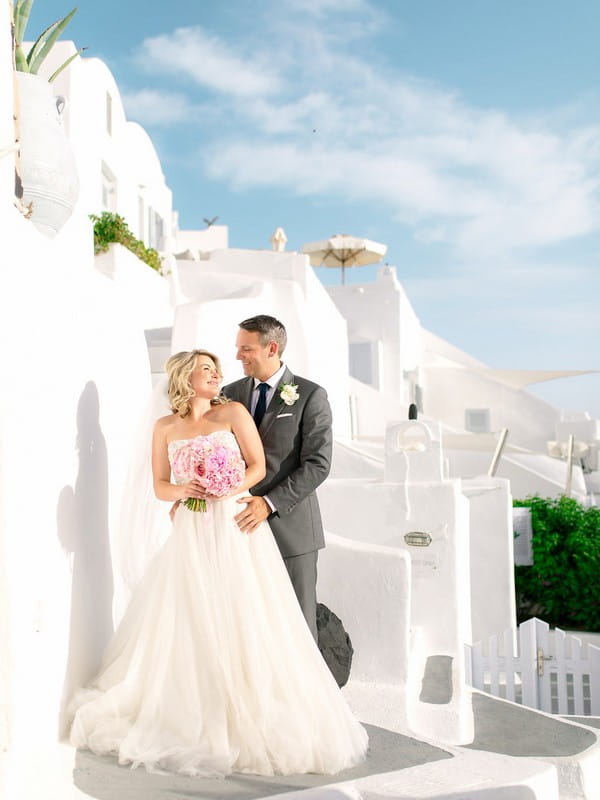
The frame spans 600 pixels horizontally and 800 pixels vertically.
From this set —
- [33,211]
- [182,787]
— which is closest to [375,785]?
[182,787]

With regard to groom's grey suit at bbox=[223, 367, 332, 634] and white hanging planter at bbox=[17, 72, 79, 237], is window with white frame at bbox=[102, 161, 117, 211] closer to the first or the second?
white hanging planter at bbox=[17, 72, 79, 237]

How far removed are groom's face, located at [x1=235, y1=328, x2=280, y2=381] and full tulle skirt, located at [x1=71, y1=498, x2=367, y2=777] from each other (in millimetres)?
695

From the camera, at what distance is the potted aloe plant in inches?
144

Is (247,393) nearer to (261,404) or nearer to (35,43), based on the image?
(261,404)

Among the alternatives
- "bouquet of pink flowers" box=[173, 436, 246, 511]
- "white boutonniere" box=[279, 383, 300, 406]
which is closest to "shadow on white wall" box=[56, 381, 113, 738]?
"bouquet of pink flowers" box=[173, 436, 246, 511]

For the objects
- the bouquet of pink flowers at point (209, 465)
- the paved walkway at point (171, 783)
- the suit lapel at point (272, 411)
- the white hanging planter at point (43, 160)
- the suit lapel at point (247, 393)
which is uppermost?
the white hanging planter at point (43, 160)

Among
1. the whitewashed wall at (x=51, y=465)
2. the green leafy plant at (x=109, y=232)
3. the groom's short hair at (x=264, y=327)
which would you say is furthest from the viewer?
the green leafy plant at (x=109, y=232)

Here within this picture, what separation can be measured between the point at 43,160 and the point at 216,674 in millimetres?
2388

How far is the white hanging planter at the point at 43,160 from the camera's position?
3656 mm

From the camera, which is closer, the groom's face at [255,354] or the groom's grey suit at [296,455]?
the groom's face at [255,354]

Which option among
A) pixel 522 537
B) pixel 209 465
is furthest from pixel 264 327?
pixel 522 537

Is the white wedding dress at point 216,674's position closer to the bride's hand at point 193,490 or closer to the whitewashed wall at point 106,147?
the bride's hand at point 193,490

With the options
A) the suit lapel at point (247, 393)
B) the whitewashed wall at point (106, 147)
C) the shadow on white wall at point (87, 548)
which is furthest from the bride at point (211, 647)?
the whitewashed wall at point (106, 147)

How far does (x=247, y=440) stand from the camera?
371 centimetres
